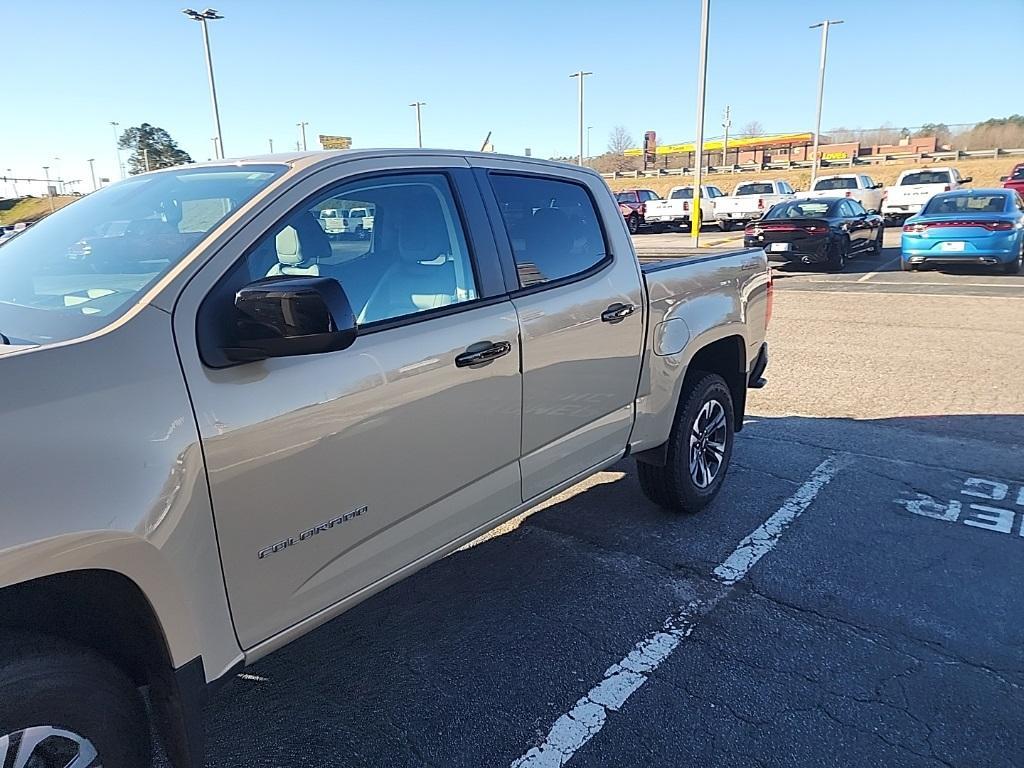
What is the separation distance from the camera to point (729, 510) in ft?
14.7

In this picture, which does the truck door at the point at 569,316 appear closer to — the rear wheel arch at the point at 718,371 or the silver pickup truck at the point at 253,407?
the silver pickup truck at the point at 253,407

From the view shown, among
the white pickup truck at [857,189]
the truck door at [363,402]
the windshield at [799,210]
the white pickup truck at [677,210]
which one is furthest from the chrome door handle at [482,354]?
the white pickup truck at [677,210]

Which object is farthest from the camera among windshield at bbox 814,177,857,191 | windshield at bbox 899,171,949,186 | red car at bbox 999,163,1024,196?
red car at bbox 999,163,1024,196

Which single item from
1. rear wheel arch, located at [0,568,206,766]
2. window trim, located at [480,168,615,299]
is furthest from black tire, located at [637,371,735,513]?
rear wheel arch, located at [0,568,206,766]

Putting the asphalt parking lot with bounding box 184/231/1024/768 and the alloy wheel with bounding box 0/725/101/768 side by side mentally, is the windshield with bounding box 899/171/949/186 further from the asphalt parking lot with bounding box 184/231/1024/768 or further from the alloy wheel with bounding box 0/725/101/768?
the alloy wheel with bounding box 0/725/101/768

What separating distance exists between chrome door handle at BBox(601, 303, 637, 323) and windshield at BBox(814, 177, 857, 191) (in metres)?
24.2

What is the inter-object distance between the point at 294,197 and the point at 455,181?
30.7 inches

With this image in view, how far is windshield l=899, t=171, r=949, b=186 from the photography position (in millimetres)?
24328

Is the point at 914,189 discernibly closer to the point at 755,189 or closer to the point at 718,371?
the point at 755,189

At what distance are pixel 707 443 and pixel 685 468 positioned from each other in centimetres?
33

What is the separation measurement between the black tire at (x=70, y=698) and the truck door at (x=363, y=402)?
1.09ft

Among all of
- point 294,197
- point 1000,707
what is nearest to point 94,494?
point 294,197

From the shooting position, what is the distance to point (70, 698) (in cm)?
175

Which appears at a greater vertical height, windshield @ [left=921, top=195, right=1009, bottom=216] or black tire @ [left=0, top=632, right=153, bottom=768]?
windshield @ [left=921, top=195, right=1009, bottom=216]
